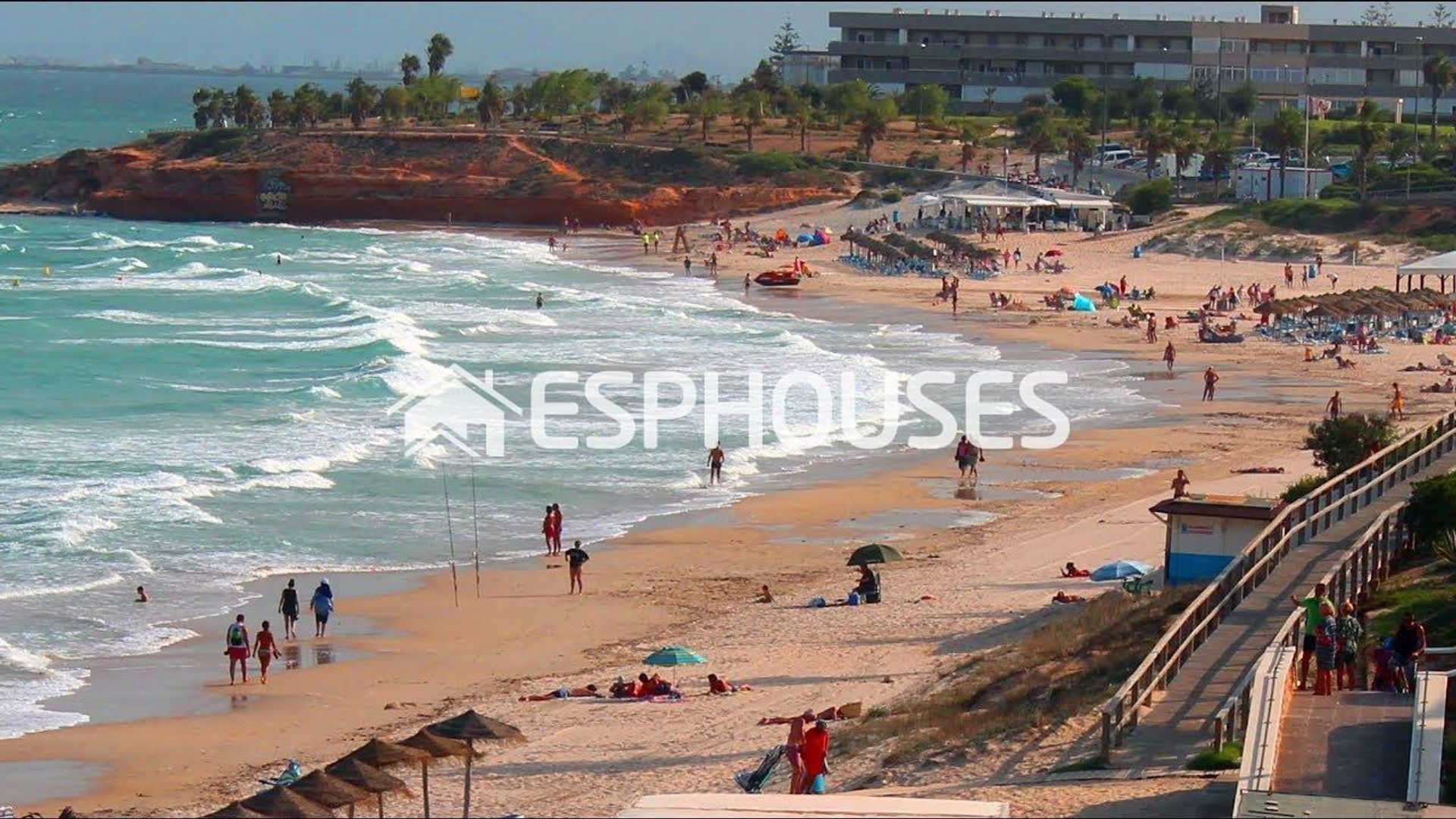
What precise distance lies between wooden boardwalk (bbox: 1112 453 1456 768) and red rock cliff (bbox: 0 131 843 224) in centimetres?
6894

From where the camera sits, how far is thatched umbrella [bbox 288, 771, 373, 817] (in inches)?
534

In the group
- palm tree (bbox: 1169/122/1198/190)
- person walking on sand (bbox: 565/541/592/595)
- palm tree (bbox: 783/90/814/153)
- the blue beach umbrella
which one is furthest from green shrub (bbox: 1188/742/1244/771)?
palm tree (bbox: 783/90/814/153)

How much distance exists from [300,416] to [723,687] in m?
20.5

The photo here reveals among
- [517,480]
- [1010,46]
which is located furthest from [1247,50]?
[517,480]

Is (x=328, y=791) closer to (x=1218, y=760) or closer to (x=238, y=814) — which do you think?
(x=238, y=814)

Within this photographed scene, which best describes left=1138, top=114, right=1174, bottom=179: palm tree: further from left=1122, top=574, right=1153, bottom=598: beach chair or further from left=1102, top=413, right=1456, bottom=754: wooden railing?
left=1122, top=574, right=1153, bottom=598: beach chair

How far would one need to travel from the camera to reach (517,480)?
106ft

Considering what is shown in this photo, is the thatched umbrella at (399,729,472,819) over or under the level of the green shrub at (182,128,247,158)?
under

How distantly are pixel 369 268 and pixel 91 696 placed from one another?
53.1 m

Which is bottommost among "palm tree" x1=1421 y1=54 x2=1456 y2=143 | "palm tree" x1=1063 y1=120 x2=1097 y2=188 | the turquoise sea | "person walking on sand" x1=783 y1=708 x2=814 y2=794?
the turquoise sea

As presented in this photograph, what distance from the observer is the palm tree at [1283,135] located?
7400cm

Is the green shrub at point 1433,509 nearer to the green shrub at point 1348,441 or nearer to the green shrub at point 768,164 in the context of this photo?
the green shrub at point 1348,441

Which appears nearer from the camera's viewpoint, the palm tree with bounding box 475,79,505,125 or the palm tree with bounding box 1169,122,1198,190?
the palm tree with bounding box 1169,122,1198,190

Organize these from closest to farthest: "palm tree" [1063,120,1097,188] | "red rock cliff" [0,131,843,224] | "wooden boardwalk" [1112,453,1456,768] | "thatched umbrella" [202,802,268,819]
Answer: "thatched umbrella" [202,802,268,819] → "wooden boardwalk" [1112,453,1456,768] → "palm tree" [1063,120,1097,188] → "red rock cliff" [0,131,843,224]
